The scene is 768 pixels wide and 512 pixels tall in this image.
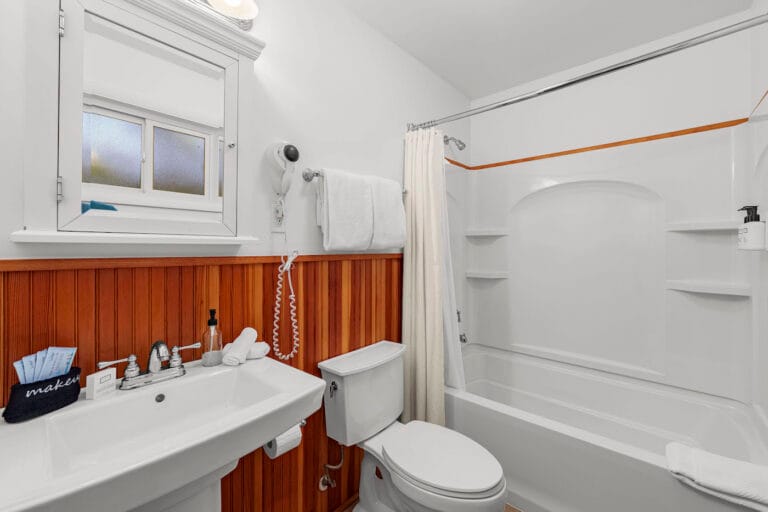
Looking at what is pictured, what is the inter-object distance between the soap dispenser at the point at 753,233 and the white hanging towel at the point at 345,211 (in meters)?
1.71

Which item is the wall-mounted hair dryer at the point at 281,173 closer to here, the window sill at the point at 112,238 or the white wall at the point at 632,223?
the window sill at the point at 112,238

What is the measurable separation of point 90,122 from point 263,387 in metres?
0.93

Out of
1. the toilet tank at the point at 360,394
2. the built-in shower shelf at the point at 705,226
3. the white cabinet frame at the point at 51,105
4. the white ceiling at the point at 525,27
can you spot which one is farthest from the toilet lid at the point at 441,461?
the white ceiling at the point at 525,27

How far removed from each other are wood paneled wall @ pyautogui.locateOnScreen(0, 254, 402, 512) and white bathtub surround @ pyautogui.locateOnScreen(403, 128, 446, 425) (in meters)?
0.12

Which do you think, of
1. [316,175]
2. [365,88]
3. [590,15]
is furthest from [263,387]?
[590,15]

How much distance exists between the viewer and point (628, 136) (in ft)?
6.97

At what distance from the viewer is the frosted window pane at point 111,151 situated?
0.95m

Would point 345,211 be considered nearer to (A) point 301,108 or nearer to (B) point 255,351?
(A) point 301,108

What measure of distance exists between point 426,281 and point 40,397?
1601 millimetres

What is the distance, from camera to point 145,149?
1042 millimetres

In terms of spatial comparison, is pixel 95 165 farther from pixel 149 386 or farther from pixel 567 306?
pixel 567 306

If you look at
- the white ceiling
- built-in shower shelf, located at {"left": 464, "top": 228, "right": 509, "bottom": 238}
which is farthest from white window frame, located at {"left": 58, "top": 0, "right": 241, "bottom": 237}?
built-in shower shelf, located at {"left": 464, "top": 228, "right": 509, "bottom": 238}

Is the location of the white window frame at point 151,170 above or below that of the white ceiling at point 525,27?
below

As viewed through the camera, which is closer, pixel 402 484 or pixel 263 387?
pixel 263 387
